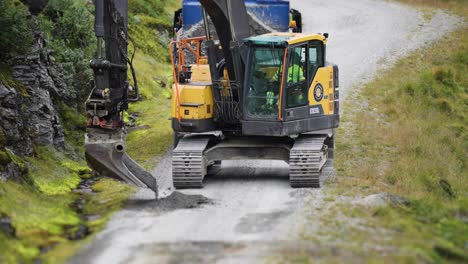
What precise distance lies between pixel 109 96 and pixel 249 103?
320 centimetres

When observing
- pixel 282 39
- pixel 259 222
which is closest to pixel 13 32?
pixel 282 39

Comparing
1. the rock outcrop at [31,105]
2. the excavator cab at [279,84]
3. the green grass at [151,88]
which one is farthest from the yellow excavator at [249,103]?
the green grass at [151,88]

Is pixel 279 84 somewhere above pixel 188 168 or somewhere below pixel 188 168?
above

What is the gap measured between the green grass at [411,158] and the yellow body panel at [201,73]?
11.8 feet

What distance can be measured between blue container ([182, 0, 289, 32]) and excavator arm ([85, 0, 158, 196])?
6080 millimetres

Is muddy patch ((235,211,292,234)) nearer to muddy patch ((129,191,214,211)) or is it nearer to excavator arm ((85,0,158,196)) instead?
muddy patch ((129,191,214,211))

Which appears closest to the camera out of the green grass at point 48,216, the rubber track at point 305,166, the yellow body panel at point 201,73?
the green grass at point 48,216

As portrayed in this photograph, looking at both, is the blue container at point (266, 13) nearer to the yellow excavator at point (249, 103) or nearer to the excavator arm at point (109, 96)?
the yellow excavator at point (249, 103)

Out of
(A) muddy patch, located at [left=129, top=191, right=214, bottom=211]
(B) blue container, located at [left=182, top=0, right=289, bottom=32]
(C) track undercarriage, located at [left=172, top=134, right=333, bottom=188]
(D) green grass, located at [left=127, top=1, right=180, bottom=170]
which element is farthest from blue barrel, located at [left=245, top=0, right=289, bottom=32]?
(A) muddy patch, located at [left=129, top=191, right=214, bottom=211]

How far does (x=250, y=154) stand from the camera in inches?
776

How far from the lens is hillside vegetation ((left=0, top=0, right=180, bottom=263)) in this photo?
1498cm

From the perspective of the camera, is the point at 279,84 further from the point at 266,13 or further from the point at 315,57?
the point at 266,13

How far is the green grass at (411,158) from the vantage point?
14414 mm

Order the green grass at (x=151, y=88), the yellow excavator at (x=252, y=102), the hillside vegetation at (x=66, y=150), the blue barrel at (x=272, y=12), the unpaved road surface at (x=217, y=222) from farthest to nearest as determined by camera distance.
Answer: the green grass at (x=151, y=88), the blue barrel at (x=272, y=12), the yellow excavator at (x=252, y=102), the hillside vegetation at (x=66, y=150), the unpaved road surface at (x=217, y=222)
